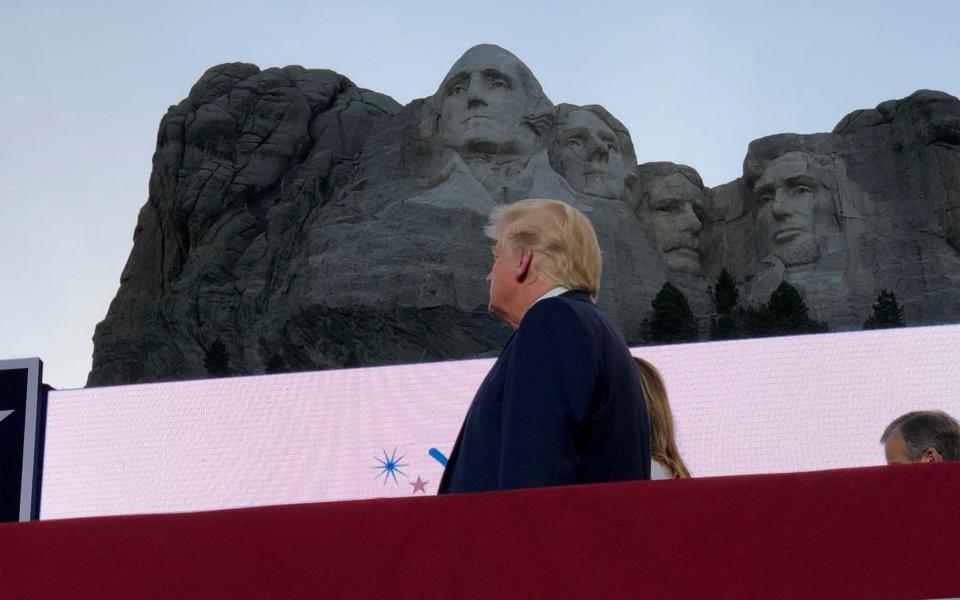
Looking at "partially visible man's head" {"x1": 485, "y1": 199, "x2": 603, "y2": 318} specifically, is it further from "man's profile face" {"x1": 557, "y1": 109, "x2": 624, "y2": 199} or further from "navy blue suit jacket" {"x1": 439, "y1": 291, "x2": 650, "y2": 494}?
"man's profile face" {"x1": 557, "y1": 109, "x2": 624, "y2": 199}

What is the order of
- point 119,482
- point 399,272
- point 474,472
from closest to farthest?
point 474,472, point 119,482, point 399,272

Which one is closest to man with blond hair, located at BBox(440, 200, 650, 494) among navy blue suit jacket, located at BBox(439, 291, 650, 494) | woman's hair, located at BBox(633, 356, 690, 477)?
navy blue suit jacket, located at BBox(439, 291, 650, 494)

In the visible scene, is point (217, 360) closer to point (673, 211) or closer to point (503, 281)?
point (673, 211)

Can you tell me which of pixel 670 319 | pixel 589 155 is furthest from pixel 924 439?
pixel 589 155

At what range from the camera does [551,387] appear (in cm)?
189

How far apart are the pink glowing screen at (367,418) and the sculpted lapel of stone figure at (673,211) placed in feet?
39.9

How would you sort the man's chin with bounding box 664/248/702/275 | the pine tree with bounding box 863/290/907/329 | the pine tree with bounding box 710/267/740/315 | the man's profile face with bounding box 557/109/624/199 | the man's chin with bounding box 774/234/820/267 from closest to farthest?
the pine tree with bounding box 863/290/907/329 < the pine tree with bounding box 710/267/740/315 < the man's chin with bounding box 774/234/820/267 < the man's profile face with bounding box 557/109/624/199 < the man's chin with bounding box 664/248/702/275

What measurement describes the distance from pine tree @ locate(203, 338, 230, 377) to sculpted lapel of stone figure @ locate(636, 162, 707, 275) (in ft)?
18.7

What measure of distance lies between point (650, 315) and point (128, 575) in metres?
14.2

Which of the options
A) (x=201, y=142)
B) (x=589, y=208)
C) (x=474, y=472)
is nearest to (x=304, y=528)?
(x=474, y=472)

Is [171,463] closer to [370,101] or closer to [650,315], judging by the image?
[650,315]

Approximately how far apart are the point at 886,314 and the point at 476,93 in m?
5.57

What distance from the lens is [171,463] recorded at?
5379mm

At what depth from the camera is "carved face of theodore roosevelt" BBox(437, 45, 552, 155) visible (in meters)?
16.4
